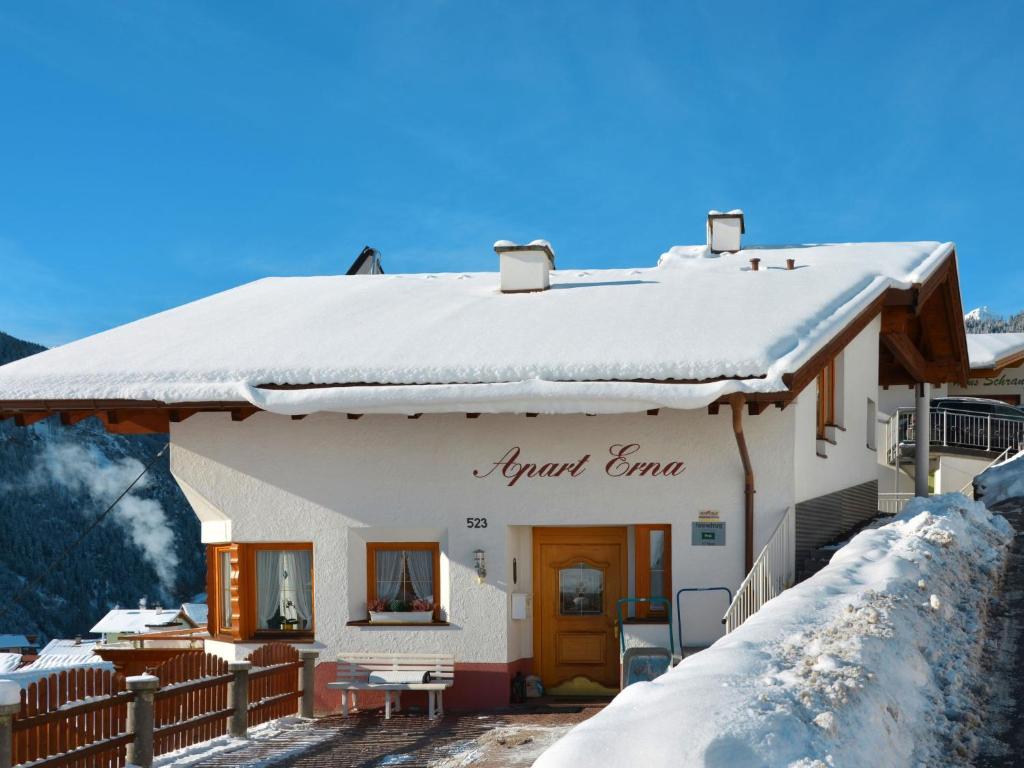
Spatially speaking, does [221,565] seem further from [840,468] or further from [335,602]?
[840,468]

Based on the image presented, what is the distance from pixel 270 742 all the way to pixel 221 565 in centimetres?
365

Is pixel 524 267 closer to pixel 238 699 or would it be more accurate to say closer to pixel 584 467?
pixel 584 467

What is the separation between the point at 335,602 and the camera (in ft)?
44.7

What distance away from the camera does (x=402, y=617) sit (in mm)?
13500

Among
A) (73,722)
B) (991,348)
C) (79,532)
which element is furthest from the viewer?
(79,532)

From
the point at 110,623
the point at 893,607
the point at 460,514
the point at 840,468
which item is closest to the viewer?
the point at 893,607

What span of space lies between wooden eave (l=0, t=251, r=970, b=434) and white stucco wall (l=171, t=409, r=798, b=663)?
1.63 feet

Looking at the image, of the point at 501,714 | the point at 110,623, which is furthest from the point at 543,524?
the point at 110,623

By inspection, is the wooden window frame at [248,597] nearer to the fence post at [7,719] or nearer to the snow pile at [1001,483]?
the fence post at [7,719]

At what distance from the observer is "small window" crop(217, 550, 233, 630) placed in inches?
576

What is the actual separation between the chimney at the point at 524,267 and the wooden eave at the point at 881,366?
459 centimetres

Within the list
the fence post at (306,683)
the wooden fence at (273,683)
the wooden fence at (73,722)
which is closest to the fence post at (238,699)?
the wooden fence at (273,683)

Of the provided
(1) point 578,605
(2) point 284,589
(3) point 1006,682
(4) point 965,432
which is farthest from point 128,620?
(3) point 1006,682

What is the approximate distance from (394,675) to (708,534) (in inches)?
154
